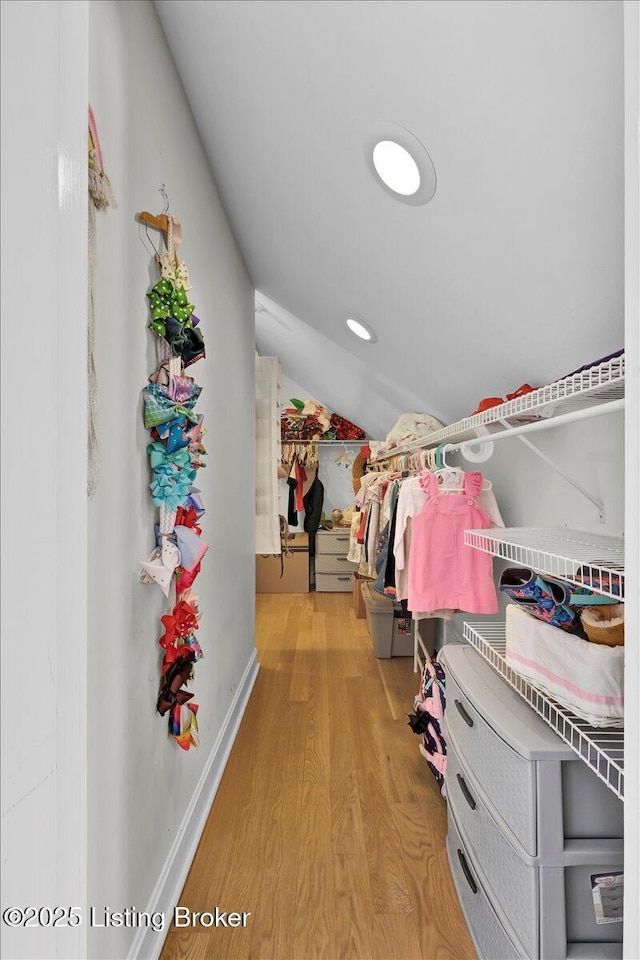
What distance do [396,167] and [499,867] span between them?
1779 mm

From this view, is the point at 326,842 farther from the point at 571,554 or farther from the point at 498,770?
the point at 571,554

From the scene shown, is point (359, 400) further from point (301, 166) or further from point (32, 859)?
point (32, 859)

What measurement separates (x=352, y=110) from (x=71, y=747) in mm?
1568

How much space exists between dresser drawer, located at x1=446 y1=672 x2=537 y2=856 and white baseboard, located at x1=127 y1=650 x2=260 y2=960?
89 centimetres

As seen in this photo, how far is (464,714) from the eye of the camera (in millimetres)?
1488

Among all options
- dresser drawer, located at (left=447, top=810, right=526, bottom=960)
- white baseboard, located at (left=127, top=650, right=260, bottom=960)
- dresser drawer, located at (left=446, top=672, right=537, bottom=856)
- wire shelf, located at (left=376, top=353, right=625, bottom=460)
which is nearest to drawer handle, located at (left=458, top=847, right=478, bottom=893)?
dresser drawer, located at (left=447, top=810, right=526, bottom=960)

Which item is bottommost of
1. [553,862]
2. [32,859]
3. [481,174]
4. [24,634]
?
[553,862]

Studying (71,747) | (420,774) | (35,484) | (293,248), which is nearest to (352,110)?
(293,248)

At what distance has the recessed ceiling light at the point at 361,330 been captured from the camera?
266cm

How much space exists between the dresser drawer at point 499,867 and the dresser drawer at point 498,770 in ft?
0.14

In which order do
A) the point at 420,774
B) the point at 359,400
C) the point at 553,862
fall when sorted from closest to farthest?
the point at 553,862, the point at 420,774, the point at 359,400

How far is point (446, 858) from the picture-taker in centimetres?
171

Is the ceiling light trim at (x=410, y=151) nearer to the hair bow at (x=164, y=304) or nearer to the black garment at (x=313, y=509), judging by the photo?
the hair bow at (x=164, y=304)

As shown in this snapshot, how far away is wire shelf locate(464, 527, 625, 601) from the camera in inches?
35.8
